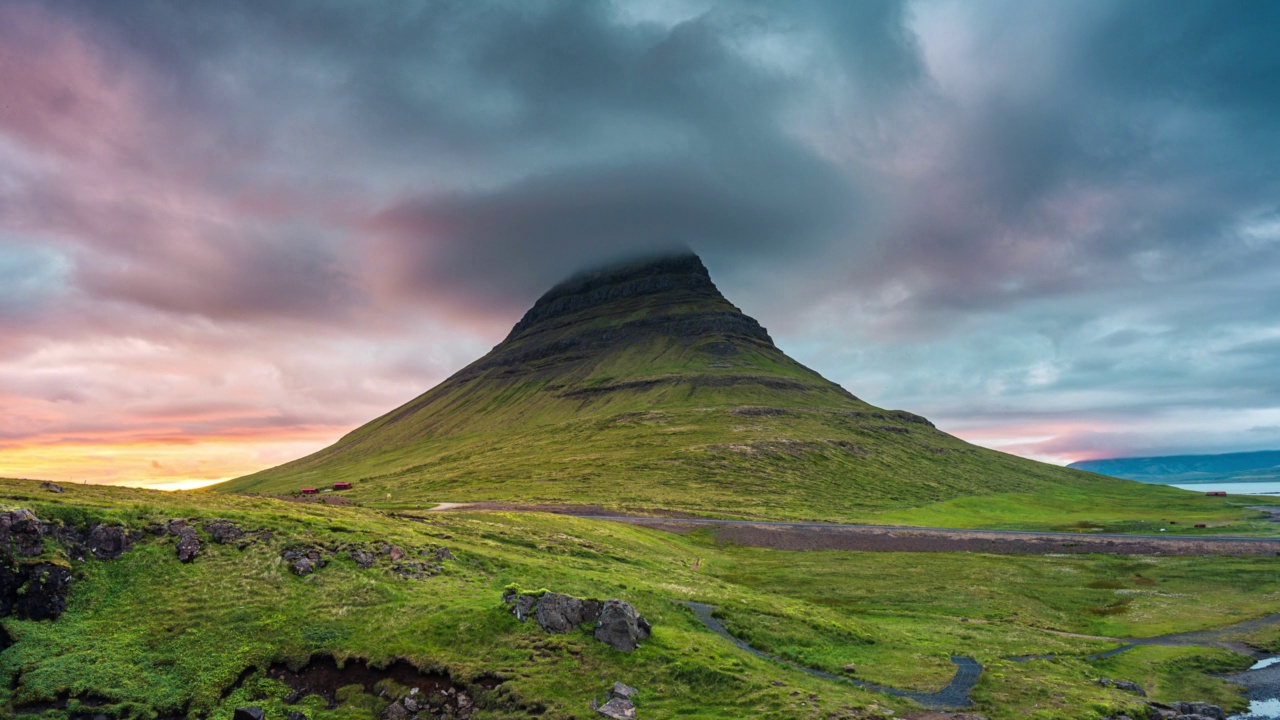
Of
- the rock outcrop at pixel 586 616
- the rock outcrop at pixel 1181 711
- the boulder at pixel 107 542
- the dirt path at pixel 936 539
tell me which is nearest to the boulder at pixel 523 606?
the rock outcrop at pixel 586 616

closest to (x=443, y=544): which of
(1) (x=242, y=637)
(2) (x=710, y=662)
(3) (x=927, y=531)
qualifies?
(1) (x=242, y=637)

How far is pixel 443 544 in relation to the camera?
5997 centimetres

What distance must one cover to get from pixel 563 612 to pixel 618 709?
8.75m

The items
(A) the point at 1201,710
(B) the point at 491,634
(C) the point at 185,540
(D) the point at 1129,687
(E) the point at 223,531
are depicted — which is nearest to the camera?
(B) the point at 491,634

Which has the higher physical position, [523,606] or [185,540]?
[185,540]

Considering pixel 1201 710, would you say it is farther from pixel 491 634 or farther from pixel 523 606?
pixel 491 634

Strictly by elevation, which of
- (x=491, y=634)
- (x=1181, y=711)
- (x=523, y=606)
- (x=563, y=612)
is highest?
(x=523, y=606)

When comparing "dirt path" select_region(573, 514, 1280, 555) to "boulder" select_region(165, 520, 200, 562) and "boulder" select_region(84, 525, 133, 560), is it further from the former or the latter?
"boulder" select_region(84, 525, 133, 560)

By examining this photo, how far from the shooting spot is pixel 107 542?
146 feet

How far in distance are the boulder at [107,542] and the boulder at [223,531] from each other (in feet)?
16.7

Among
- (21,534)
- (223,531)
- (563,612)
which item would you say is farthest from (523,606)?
(21,534)

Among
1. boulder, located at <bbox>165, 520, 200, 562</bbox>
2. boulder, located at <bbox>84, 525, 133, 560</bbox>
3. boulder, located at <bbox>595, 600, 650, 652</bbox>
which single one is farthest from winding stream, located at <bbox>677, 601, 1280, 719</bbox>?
boulder, located at <bbox>84, 525, 133, 560</bbox>

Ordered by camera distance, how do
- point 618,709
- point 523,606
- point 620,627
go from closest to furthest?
point 618,709, point 620,627, point 523,606

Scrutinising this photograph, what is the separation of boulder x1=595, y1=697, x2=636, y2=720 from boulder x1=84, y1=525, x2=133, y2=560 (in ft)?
124
